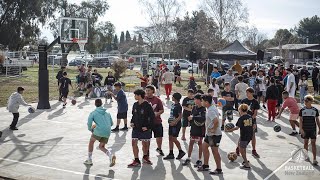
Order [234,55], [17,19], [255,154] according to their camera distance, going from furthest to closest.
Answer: [17,19] → [234,55] → [255,154]

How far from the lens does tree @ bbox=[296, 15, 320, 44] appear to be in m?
87.0

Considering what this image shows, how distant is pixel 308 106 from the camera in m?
9.96

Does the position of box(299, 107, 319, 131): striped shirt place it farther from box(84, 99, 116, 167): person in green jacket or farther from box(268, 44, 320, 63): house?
box(268, 44, 320, 63): house

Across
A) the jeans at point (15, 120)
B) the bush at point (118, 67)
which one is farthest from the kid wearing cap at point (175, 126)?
the bush at point (118, 67)

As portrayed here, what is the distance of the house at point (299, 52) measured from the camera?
2572 inches

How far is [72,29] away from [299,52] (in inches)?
2152

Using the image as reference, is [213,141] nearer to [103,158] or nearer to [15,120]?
[103,158]

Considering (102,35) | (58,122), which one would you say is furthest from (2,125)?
(102,35)

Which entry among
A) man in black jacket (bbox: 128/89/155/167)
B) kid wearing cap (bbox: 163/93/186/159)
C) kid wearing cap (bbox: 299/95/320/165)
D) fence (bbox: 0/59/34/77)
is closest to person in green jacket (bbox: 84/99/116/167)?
man in black jacket (bbox: 128/89/155/167)

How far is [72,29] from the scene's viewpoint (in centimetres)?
2636

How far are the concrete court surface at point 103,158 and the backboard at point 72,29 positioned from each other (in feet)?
33.6

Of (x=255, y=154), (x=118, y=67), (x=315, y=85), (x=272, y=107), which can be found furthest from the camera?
(x=118, y=67)

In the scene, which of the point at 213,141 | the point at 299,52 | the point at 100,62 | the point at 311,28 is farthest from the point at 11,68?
the point at 311,28

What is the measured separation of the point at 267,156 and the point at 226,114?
3380 millimetres
